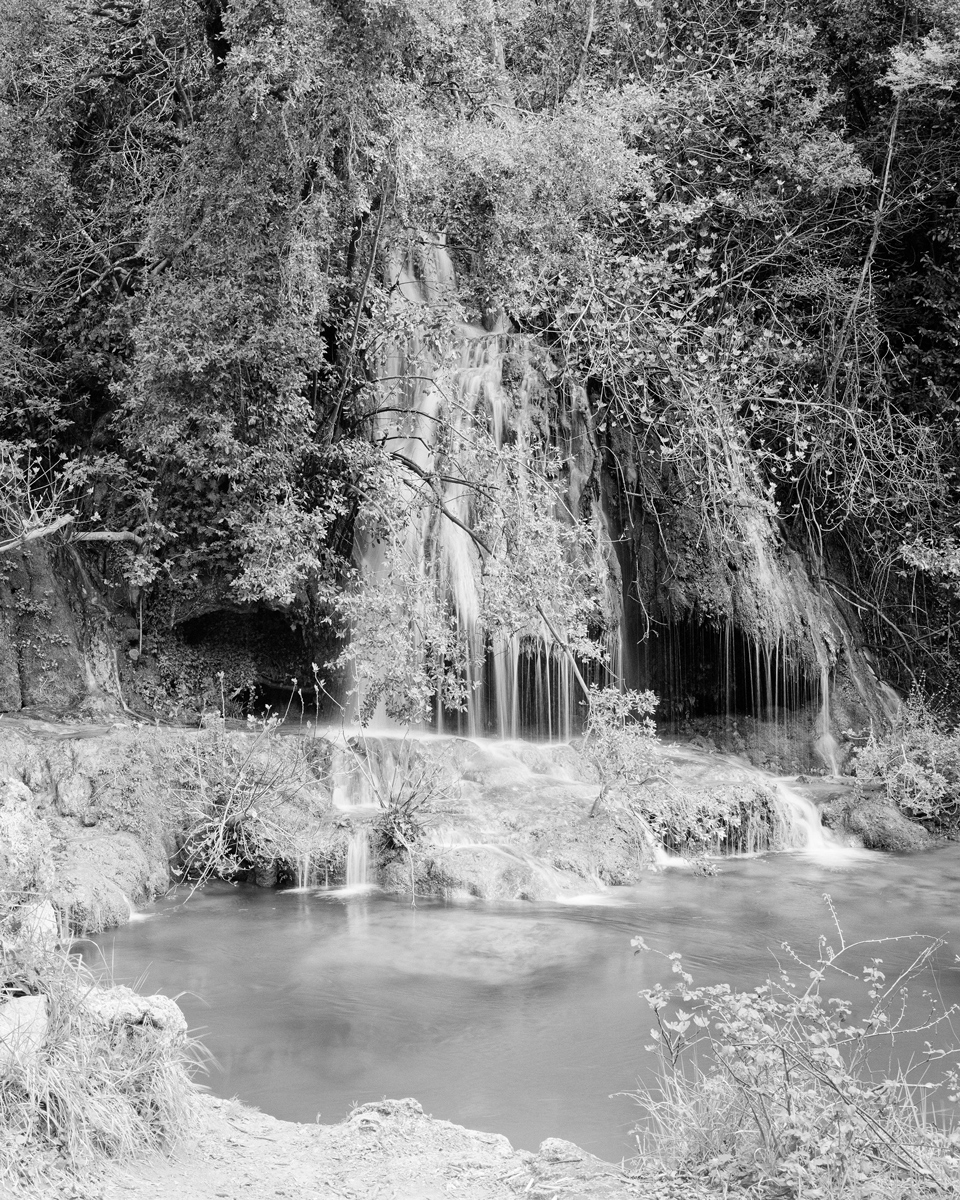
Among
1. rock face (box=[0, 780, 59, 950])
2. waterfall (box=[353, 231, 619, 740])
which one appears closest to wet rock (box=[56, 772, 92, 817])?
waterfall (box=[353, 231, 619, 740])

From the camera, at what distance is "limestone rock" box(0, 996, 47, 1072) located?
3992 millimetres

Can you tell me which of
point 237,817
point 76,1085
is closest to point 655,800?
point 237,817

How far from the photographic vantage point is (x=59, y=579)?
42.3ft

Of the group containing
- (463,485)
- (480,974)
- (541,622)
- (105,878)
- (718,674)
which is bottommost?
(480,974)

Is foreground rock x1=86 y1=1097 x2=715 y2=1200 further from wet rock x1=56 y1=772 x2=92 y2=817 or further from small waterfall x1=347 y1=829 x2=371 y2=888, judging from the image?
wet rock x1=56 y1=772 x2=92 y2=817

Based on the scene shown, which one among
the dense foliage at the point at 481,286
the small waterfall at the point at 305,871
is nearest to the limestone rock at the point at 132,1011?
the small waterfall at the point at 305,871

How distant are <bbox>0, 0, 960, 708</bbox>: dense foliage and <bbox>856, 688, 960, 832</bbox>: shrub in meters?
2.41

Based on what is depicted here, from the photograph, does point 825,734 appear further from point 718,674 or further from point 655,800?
point 655,800

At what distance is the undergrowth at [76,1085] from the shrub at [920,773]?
9273 millimetres

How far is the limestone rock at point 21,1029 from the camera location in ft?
13.1

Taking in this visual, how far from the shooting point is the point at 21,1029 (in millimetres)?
4105

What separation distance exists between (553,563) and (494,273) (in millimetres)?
3327

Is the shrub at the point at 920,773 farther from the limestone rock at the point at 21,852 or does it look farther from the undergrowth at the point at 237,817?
the limestone rock at the point at 21,852

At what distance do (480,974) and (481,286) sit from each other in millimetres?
7252
